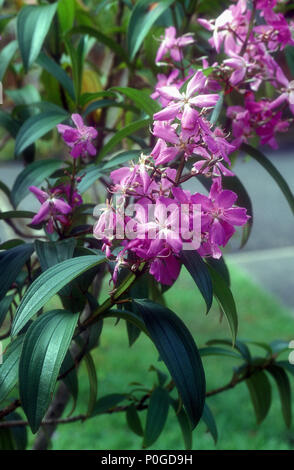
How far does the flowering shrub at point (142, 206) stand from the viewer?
46cm

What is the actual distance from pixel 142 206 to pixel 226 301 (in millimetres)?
114

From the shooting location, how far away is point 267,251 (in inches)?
138

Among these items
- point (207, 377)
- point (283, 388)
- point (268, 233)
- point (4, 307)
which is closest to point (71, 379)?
point (4, 307)

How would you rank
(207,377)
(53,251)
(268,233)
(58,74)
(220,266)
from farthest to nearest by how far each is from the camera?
(268,233) → (207,377) → (58,74) → (220,266) → (53,251)

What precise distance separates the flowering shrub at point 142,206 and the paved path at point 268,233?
1238 millimetres

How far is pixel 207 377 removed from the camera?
6.17 ft

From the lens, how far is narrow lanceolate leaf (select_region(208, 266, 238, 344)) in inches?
19.6

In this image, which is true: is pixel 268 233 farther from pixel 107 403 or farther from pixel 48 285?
pixel 48 285

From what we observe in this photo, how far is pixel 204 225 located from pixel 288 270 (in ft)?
8.87

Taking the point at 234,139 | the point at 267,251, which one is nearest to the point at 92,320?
the point at 234,139

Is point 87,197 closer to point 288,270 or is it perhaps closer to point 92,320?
point 92,320

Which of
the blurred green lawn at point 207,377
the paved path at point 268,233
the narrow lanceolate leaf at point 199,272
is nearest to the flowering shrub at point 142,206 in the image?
the narrow lanceolate leaf at point 199,272

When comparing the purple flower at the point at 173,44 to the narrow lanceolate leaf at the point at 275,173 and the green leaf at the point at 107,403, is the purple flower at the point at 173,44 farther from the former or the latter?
the green leaf at the point at 107,403

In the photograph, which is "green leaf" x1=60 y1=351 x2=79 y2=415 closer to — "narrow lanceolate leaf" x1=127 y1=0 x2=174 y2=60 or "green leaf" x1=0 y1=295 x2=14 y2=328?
"green leaf" x1=0 y1=295 x2=14 y2=328
